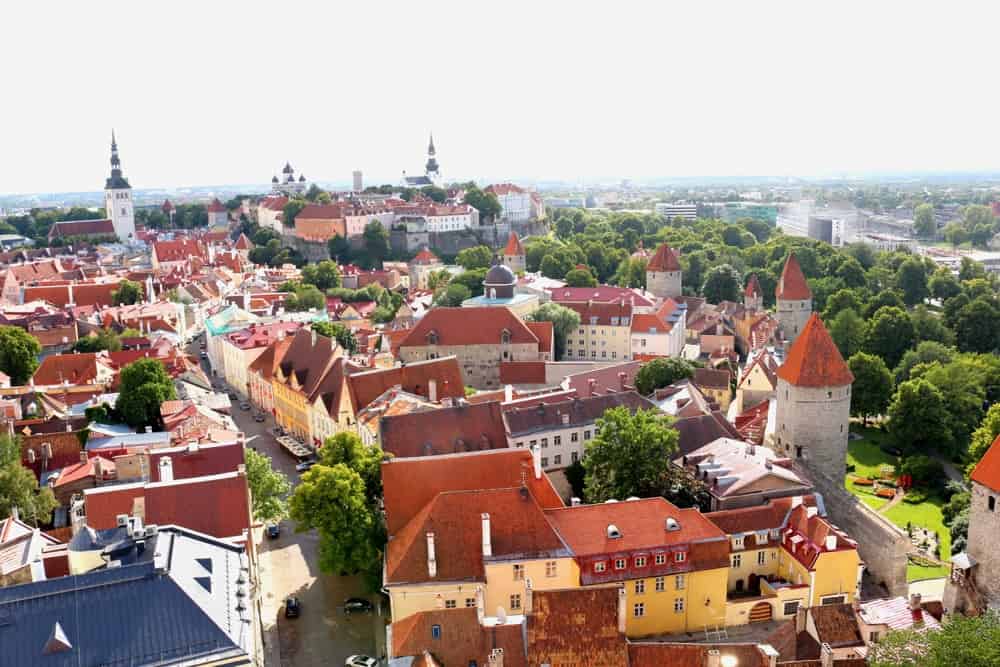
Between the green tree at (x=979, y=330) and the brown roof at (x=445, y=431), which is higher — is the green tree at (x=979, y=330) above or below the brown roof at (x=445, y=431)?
below

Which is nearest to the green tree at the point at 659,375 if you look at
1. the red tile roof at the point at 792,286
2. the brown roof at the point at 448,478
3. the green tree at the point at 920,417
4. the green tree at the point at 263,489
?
the green tree at the point at 920,417

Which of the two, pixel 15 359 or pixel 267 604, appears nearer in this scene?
pixel 267 604

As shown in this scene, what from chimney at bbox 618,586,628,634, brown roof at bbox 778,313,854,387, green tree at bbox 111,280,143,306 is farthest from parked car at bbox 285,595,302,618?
green tree at bbox 111,280,143,306

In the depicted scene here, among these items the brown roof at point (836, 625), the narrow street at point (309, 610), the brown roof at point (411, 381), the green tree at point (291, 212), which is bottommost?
the narrow street at point (309, 610)

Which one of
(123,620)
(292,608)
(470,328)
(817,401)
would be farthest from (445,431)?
(470,328)

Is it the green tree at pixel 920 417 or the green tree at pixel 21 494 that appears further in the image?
the green tree at pixel 920 417

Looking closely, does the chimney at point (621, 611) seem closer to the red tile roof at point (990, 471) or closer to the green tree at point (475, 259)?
the red tile roof at point (990, 471)

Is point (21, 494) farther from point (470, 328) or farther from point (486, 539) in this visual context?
point (470, 328)
